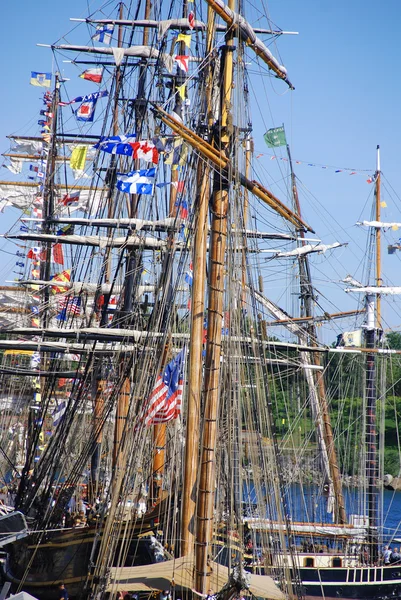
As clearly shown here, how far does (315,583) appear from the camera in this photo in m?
35.0

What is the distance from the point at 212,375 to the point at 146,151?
9.92 metres

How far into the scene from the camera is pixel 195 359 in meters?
24.5

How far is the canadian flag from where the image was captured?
95.8 feet

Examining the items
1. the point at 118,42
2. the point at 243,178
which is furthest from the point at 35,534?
the point at 118,42

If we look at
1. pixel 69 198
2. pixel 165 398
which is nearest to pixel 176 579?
pixel 165 398

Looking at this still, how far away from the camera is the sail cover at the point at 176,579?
21.2m

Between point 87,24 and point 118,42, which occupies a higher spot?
point 118,42

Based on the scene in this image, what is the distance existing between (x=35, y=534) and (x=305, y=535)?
41.2ft

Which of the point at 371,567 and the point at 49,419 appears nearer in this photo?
the point at 371,567

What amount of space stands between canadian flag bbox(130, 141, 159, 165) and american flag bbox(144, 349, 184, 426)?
7.06 m

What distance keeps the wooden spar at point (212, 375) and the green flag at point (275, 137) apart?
14.1 m

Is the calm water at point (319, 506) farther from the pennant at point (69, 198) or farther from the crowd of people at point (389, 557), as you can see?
the pennant at point (69, 198)

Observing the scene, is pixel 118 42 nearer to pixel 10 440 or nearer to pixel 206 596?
pixel 10 440

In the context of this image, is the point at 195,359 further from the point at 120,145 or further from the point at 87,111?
the point at 87,111
